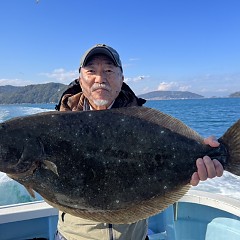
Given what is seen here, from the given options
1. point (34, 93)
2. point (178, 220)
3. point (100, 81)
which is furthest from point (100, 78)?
point (34, 93)

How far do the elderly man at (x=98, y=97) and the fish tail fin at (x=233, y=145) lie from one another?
3.13ft

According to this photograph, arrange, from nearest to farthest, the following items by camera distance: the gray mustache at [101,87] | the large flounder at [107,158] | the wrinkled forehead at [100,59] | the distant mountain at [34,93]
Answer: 1. the large flounder at [107,158]
2. the gray mustache at [101,87]
3. the wrinkled forehead at [100,59]
4. the distant mountain at [34,93]

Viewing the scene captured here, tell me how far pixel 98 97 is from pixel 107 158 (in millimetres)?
829

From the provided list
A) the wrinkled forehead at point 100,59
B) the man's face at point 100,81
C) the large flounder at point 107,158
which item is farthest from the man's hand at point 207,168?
the wrinkled forehead at point 100,59

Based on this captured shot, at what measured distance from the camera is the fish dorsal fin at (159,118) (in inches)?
94.9

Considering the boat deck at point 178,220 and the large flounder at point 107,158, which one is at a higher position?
the large flounder at point 107,158

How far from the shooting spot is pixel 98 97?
298cm

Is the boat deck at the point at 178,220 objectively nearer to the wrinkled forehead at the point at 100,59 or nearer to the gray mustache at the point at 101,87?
the gray mustache at the point at 101,87

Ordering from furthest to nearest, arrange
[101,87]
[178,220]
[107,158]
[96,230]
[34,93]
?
[34,93] → [178,220] → [101,87] → [96,230] → [107,158]

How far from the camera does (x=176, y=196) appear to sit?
8.05 feet

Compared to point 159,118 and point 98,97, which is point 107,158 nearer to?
point 159,118

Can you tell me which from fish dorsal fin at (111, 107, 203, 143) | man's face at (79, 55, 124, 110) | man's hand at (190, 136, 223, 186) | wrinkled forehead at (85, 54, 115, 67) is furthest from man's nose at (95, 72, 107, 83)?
man's hand at (190, 136, 223, 186)

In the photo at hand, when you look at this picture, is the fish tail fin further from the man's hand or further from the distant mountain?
the distant mountain

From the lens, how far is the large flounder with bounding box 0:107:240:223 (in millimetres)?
2236
